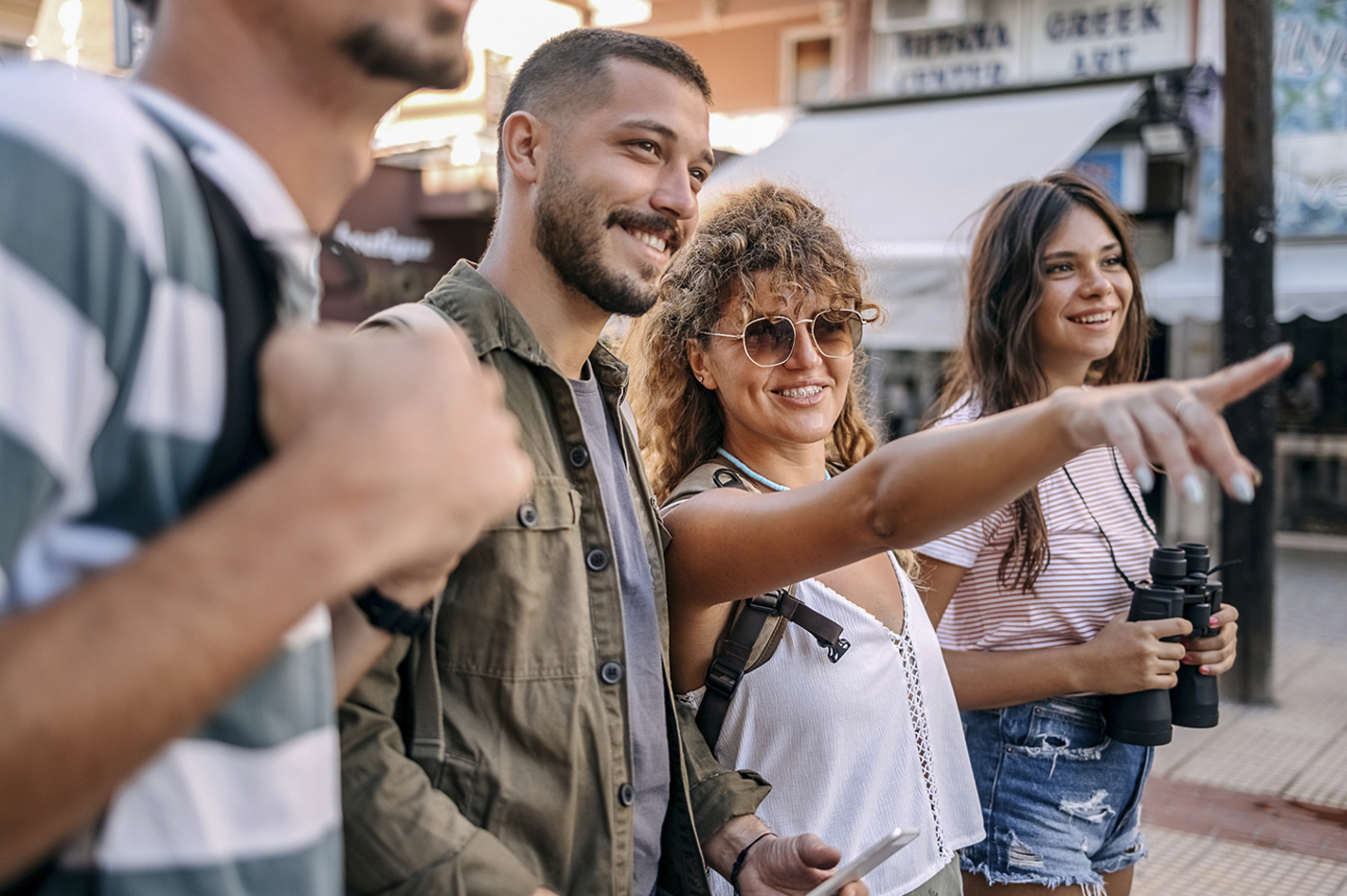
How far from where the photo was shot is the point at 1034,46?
11.4 metres

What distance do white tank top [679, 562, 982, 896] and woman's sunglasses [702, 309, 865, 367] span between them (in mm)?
433

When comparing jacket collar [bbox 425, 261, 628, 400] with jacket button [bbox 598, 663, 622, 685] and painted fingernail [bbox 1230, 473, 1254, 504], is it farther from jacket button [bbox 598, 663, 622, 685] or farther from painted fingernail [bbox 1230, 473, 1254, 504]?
painted fingernail [bbox 1230, 473, 1254, 504]

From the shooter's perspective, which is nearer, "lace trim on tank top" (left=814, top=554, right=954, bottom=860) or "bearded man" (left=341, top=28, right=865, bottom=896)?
"bearded man" (left=341, top=28, right=865, bottom=896)

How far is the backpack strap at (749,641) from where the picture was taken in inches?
73.6

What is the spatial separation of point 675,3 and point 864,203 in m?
5.84

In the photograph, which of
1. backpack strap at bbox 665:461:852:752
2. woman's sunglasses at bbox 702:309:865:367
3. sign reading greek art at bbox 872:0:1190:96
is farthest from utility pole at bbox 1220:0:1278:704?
backpack strap at bbox 665:461:852:752

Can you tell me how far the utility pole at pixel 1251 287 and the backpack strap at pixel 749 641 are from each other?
5009 mm

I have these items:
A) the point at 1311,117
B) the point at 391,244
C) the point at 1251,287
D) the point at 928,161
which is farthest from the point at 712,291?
the point at 1311,117

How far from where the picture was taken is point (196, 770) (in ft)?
2.40

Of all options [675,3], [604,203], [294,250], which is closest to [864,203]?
[675,3]

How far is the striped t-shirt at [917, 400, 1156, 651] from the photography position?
2.46 metres

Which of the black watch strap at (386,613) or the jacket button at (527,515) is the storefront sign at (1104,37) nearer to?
the jacket button at (527,515)

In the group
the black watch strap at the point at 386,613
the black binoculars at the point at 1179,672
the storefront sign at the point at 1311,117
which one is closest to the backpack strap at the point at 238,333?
the black watch strap at the point at 386,613

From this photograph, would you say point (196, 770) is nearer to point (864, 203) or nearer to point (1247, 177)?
point (1247, 177)
